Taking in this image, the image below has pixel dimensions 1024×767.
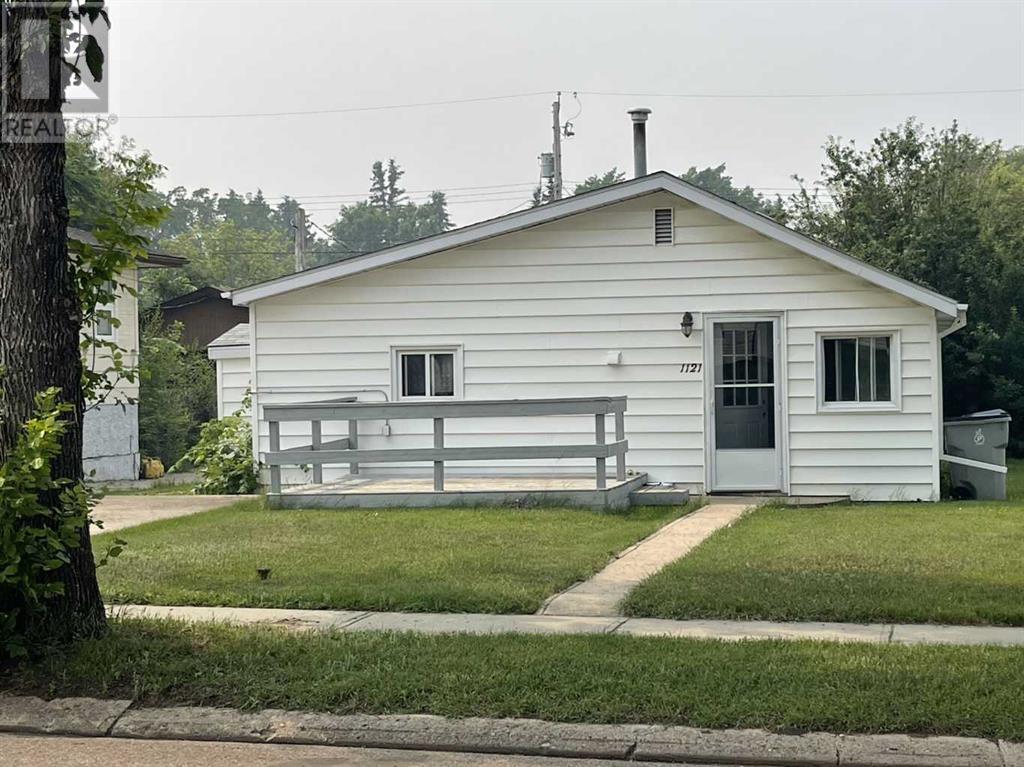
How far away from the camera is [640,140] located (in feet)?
61.2

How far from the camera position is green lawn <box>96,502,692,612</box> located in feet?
29.3

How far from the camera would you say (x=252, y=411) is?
57.6 ft

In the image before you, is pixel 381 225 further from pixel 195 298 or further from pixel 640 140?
pixel 640 140

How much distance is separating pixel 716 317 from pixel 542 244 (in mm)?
2506

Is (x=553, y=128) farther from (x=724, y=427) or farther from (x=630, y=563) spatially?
(x=630, y=563)

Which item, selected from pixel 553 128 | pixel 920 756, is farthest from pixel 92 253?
pixel 553 128

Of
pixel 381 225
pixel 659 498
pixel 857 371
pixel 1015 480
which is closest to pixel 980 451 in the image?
pixel 857 371

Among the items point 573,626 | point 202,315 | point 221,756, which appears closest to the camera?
point 221,756

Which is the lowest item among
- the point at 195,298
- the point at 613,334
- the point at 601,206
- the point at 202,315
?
the point at 613,334

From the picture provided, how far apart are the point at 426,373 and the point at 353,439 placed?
1.36 m

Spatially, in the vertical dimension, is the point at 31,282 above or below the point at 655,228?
below

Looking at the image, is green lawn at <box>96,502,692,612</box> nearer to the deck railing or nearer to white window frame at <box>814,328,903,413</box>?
the deck railing

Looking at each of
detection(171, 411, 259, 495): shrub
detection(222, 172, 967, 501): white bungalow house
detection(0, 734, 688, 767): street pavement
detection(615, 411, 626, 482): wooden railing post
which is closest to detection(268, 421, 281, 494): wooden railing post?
detection(222, 172, 967, 501): white bungalow house

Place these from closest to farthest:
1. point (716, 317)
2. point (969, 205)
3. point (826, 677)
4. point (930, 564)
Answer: point (826, 677) < point (930, 564) < point (716, 317) < point (969, 205)
